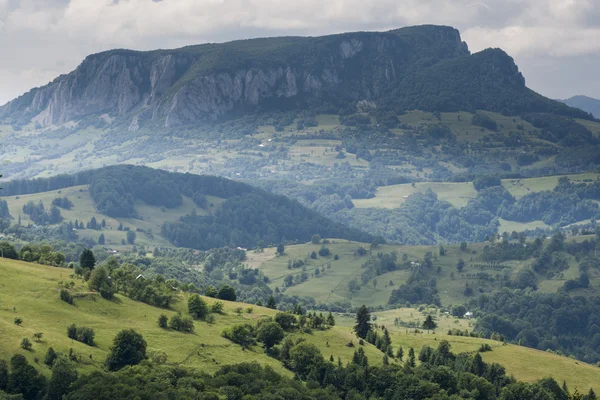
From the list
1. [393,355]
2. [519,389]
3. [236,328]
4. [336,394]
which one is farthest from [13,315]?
[519,389]

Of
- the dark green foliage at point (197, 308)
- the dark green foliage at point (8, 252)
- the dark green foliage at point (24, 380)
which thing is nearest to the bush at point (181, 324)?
the dark green foliage at point (197, 308)

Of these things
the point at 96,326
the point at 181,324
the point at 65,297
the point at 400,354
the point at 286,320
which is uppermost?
the point at 65,297

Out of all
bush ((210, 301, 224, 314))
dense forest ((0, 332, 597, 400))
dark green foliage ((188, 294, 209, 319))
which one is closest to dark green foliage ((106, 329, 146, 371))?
dense forest ((0, 332, 597, 400))

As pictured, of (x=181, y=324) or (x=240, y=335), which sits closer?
(x=181, y=324)

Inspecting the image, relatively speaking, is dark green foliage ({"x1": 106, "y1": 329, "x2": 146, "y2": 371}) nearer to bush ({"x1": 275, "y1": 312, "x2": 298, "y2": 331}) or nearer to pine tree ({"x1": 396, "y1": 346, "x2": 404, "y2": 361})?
bush ({"x1": 275, "y1": 312, "x2": 298, "y2": 331})

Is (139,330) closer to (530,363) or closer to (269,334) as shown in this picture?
(269,334)

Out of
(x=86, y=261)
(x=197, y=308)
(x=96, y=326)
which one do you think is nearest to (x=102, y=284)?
(x=96, y=326)

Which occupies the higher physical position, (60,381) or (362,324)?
(60,381)
